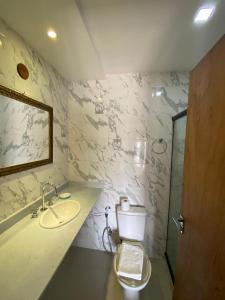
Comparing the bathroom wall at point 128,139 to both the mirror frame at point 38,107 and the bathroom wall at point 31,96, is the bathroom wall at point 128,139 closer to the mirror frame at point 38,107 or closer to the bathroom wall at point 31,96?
the bathroom wall at point 31,96

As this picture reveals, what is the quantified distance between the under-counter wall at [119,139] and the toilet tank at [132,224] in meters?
0.20

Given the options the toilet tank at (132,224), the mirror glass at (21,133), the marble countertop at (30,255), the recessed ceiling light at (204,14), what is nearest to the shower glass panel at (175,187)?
the toilet tank at (132,224)

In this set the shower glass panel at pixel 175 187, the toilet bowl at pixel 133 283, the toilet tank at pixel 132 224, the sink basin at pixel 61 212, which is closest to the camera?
the toilet bowl at pixel 133 283

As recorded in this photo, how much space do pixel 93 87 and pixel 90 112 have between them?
0.34m

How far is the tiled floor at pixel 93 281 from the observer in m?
1.57

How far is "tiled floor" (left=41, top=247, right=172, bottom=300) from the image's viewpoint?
5.16 ft

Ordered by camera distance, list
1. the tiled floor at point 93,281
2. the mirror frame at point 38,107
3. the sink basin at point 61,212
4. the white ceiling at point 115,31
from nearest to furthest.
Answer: the white ceiling at point 115,31 → the mirror frame at point 38,107 → the sink basin at point 61,212 → the tiled floor at point 93,281

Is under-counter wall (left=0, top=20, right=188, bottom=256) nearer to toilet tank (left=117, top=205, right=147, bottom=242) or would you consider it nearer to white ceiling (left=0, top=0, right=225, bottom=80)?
toilet tank (left=117, top=205, right=147, bottom=242)

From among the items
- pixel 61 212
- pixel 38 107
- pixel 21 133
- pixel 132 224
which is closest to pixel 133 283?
pixel 132 224

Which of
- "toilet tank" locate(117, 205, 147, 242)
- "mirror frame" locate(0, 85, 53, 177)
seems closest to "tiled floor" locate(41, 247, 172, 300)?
"toilet tank" locate(117, 205, 147, 242)

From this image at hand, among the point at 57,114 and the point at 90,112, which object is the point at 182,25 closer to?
the point at 90,112

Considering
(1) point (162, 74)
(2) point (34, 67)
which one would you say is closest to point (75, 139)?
(2) point (34, 67)

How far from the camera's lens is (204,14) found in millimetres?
1072

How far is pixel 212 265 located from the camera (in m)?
0.73
